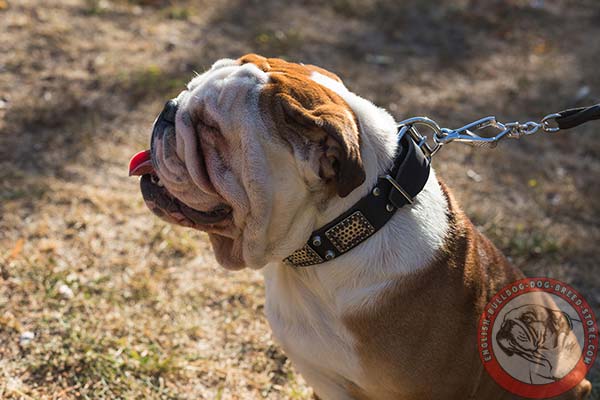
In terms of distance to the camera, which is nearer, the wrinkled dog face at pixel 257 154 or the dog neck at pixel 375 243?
the wrinkled dog face at pixel 257 154

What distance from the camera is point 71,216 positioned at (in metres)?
4.78

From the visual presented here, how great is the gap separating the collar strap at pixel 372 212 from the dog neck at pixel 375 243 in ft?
0.10

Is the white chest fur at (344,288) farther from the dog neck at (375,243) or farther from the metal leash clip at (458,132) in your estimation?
the metal leash clip at (458,132)

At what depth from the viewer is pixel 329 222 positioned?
8.85 feet

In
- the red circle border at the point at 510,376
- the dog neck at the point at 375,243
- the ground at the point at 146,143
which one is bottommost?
the ground at the point at 146,143

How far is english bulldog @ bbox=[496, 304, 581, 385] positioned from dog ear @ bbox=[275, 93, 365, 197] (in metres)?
1.16

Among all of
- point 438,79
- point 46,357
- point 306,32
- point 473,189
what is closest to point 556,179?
point 473,189

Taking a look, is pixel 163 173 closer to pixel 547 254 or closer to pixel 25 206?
pixel 25 206

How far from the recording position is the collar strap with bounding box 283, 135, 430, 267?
268cm

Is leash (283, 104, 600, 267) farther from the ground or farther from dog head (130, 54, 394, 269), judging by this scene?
the ground

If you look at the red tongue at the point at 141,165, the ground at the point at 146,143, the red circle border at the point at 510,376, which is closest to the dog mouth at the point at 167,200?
the red tongue at the point at 141,165

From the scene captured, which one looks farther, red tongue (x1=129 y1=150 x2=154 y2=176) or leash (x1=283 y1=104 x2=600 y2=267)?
red tongue (x1=129 y1=150 x2=154 y2=176)

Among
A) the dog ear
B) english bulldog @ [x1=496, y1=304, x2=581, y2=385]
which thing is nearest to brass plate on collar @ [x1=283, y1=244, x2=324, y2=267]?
the dog ear

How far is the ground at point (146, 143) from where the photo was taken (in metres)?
3.81
